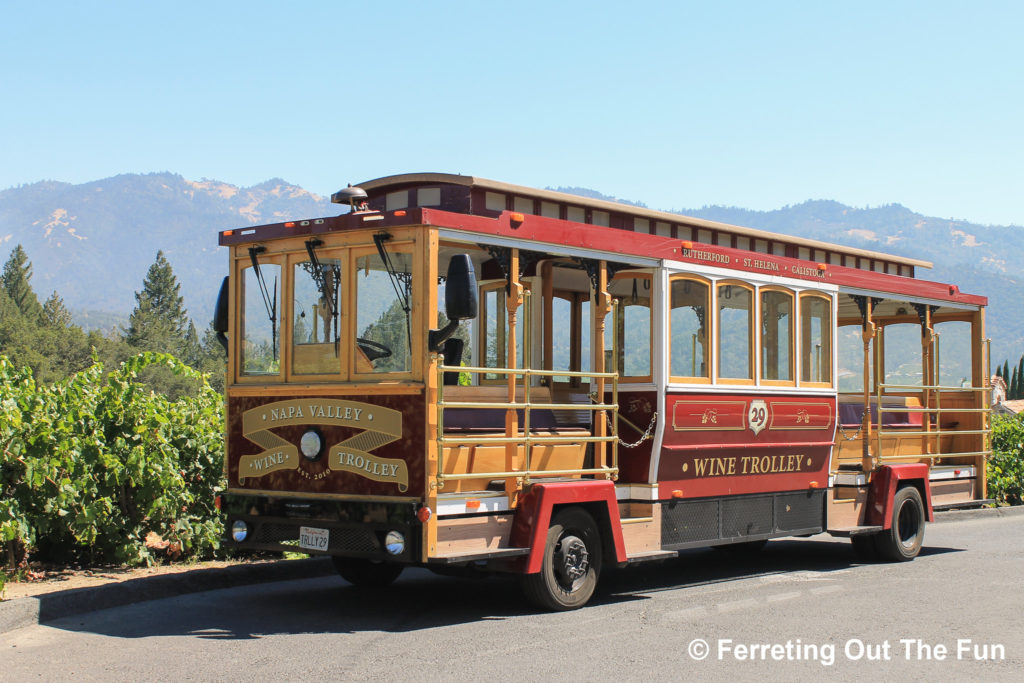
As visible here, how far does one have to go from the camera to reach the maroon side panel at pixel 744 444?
10.0 meters

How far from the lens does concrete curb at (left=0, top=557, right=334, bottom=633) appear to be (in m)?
7.88

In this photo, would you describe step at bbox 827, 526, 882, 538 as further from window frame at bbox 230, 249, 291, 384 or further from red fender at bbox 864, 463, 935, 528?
window frame at bbox 230, 249, 291, 384

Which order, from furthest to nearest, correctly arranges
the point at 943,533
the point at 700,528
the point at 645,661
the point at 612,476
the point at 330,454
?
the point at 943,533 < the point at 700,528 < the point at 612,476 < the point at 330,454 < the point at 645,661

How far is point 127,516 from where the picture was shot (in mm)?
10016

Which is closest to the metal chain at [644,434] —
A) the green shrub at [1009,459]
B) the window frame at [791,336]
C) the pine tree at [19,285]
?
the window frame at [791,336]

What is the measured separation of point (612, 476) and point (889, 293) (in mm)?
5204

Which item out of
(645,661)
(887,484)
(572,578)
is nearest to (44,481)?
(572,578)

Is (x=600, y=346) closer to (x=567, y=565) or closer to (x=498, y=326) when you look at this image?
(x=498, y=326)

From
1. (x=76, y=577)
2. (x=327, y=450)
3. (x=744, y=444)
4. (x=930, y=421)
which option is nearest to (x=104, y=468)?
(x=76, y=577)

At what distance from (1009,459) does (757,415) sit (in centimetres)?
1057

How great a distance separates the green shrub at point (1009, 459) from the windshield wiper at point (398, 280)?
14098mm

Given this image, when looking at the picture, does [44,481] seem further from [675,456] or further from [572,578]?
[675,456]

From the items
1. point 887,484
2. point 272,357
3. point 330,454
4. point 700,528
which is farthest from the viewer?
point 887,484

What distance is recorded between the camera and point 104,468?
32.0ft
